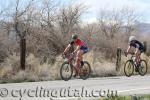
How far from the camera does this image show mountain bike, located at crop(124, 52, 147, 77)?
871 inches

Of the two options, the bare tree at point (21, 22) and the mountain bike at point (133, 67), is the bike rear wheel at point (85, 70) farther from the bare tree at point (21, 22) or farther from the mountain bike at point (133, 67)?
the bare tree at point (21, 22)

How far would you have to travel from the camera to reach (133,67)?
22.2 meters

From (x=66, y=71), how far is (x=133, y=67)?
14.5 feet

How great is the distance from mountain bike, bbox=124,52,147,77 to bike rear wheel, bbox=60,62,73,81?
13.1 feet

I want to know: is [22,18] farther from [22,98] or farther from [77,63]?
[22,98]

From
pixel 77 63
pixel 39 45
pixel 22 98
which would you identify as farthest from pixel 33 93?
pixel 39 45

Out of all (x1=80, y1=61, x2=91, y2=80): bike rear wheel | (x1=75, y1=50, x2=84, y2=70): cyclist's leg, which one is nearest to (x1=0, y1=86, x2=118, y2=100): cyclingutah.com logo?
(x1=75, y1=50, x2=84, y2=70): cyclist's leg

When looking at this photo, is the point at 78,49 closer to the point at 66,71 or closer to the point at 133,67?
the point at 66,71

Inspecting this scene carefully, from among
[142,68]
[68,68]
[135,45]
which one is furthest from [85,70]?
[142,68]

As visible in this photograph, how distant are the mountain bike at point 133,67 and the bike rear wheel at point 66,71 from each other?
4.00 meters

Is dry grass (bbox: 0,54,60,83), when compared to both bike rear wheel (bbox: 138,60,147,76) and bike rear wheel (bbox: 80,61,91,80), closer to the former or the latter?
bike rear wheel (bbox: 80,61,91,80)

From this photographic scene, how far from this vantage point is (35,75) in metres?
21.5

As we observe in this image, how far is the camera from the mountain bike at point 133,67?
72.6 ft

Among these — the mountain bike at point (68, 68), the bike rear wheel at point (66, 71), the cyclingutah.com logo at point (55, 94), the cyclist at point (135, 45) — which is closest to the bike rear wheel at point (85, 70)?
the mountain bike at point (68, 68)
